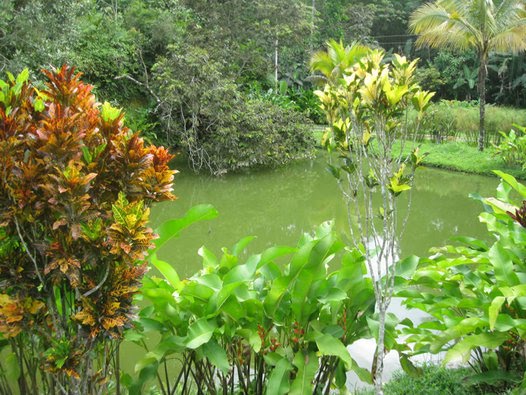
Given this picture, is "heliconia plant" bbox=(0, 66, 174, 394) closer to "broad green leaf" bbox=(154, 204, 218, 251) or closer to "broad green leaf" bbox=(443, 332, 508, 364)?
"broad green leaf" bbox=(154, 204, 218, 251)

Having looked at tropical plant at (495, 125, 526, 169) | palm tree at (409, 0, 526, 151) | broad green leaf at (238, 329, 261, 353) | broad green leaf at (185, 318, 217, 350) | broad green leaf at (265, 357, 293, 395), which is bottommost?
tropical plant at (495, 125, 526, 169)

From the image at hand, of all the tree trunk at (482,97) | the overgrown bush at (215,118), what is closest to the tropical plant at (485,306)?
the overgrown bush at (215,118)

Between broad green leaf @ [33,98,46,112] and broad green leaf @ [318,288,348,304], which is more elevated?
broad green leaf @ [33,98,46,112]

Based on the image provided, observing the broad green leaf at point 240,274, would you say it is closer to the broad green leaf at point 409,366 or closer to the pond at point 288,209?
the broad green leaf at point 409,366

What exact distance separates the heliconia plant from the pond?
6.47 ft

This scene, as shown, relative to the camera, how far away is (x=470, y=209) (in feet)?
25.3

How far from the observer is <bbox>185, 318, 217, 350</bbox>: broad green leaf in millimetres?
1878

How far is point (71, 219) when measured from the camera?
160 cm

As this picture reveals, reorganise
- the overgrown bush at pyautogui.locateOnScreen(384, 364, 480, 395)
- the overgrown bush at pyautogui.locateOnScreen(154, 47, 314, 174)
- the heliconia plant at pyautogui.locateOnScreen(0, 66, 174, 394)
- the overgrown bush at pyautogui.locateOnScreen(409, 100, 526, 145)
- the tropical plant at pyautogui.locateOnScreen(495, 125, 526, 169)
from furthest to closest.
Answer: the overgrown bush at pyautogui.locateOnScreen(409, 100, 526, 145) < the overgrown bush at pyautogui.locateOnScreen(154, 47, 314, 174) < the tropical plant at pyautogui.locateOnScreen(495, 125, 526, 169) < the overgrown bush at pyautogui.locateOnScreen(384, 364, 480, 395) < the heliconia plant at pyautogui.locateOnScreen(0, 66, 174, 394)

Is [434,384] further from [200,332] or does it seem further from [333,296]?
[200,332]

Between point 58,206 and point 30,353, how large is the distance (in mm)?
792

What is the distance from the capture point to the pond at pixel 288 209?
6066mm

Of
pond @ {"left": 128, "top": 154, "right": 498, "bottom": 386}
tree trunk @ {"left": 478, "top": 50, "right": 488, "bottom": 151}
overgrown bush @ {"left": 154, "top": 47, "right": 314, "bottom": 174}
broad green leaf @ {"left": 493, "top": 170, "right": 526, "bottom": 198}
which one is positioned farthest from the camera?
tree trunk @ {"left": 478, "top": 50, "right": 488, "bottom": 151}

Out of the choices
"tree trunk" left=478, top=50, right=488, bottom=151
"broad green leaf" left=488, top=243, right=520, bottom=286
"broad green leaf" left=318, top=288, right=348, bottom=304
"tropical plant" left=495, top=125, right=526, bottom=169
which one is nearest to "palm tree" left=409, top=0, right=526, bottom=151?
"tree trunk" left=478, top=50, right=488, bottom=151
